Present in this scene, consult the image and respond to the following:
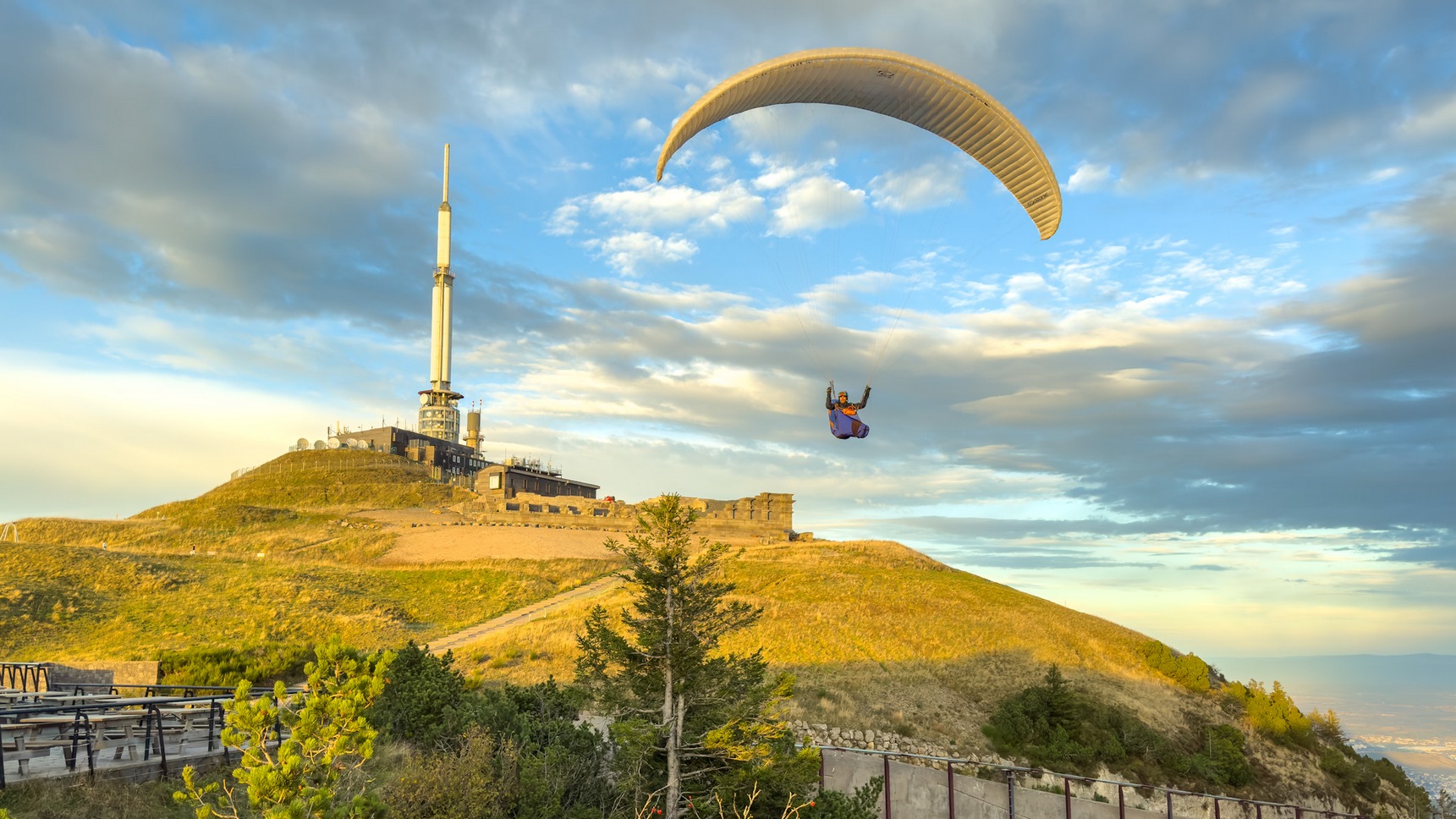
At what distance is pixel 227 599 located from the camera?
41.6 metres

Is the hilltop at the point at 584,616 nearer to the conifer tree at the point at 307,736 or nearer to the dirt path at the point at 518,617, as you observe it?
the dirt path at the point at 518,617

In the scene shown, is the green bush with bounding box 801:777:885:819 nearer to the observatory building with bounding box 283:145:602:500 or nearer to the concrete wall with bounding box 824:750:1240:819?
the concrete wall with bounding box 824:750:1240:819

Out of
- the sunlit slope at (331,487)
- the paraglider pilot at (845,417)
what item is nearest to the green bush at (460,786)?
the paraglider pilot at (845,417)

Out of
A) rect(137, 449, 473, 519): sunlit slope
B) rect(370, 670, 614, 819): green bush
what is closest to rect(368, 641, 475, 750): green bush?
rect(370, 670, 614, 819): green bush

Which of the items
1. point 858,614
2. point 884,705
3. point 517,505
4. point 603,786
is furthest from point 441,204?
point 603,786

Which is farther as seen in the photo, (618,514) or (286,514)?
(286,514)

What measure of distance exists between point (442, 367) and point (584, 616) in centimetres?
8223

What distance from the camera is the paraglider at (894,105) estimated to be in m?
20.0

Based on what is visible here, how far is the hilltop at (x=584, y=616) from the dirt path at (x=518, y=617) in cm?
103

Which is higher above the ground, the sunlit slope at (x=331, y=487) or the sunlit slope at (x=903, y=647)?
the sunlit slope at (x=331, y=487)

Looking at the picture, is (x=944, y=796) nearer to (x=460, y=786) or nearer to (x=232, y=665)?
(x=460, y=786)

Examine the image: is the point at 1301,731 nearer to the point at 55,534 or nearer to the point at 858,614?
the point at 858,614

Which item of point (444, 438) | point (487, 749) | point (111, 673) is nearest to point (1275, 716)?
point (487, 749)

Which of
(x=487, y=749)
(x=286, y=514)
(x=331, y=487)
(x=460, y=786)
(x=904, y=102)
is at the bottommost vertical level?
(x=460, y=786)
